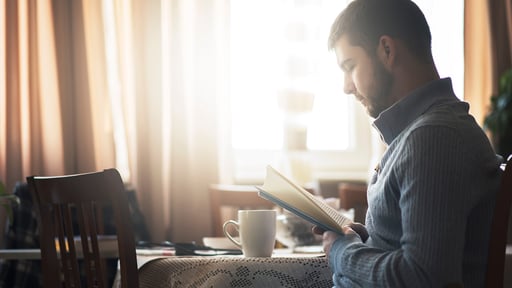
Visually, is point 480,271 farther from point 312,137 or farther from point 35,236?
point 312,137

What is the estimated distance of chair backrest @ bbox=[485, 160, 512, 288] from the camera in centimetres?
101

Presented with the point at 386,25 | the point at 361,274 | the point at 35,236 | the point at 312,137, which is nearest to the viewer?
the point at 361,274

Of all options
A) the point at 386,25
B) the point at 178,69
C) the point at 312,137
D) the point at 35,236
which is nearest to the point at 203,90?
the point at 178,69

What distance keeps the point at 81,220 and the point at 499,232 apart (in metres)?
0.64

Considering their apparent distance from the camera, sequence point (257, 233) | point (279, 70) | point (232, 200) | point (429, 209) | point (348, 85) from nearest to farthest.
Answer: point (429, 209)
point (348, 85)
point (257, 233)
point (232, 200)
point (279, 70)

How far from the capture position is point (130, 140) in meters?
3.40

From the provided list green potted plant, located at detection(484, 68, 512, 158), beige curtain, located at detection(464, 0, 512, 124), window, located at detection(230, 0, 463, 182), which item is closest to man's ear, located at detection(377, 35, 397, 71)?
window, located at detection(230, 0, 463, 182)

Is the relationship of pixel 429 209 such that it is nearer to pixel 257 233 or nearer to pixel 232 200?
pixel 257 233

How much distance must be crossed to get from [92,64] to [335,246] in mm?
2476

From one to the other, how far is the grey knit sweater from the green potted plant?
2694 mm

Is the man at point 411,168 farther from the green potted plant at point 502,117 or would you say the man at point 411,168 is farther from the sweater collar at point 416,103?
the green potted plant at point 502,117

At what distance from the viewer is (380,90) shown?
1168 millimetres

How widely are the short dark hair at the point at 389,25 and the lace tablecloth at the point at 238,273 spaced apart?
369 millimetres

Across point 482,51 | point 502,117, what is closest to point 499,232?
point 502,117
